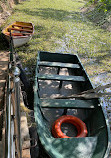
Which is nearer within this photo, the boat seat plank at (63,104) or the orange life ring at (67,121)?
the orange life ring at (67,121)

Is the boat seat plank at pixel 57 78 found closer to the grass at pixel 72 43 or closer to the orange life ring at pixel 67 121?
the orange life ring at pixel 67 121

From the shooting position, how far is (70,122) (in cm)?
404

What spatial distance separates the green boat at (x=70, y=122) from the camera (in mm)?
3031

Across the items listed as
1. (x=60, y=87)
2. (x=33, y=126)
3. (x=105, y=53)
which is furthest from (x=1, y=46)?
(x=105, y=53)

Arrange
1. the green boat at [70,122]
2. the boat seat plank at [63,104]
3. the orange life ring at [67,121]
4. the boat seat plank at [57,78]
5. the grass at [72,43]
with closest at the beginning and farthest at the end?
1. the green boat at [70,122]
2. the orange life ring at [67,121]
3. the boat seat plank at [63,104]
4. the boat seat plank at [57,78]
5. the grass at [72,43]

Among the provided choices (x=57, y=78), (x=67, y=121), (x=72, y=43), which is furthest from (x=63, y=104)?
(x=72, y=43)

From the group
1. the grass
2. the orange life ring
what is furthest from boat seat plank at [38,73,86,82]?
the grass

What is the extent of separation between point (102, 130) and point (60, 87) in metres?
2.51

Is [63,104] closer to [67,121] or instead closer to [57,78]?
[67,121]

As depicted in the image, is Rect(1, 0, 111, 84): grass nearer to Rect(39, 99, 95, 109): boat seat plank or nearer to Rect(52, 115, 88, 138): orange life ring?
Rect(39, 99, 95, 109): boat seat plank

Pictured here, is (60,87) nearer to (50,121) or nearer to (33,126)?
(50,121)

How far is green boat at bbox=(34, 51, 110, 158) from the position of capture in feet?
9.95

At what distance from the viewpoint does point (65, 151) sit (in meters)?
3.00

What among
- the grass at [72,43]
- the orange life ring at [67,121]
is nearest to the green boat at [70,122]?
the orange life ring at [67,121]
